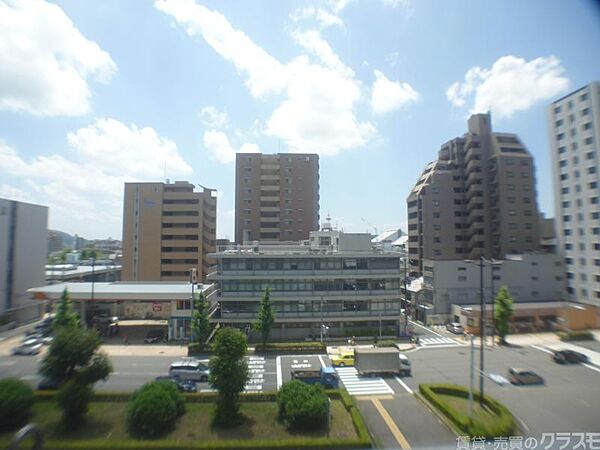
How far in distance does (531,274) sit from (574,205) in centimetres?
932

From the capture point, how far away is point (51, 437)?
22.7ft

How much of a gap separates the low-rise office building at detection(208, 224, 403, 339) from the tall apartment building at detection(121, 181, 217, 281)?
36.1 feet

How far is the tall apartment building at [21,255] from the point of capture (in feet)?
78.5

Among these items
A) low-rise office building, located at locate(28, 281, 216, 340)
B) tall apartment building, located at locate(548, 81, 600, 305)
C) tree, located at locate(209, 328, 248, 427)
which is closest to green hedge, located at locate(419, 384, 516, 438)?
tree, located at locate(209, 328, 248, 427)

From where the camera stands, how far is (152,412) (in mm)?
7609

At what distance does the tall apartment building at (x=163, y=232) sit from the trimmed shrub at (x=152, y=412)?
22.9 meters

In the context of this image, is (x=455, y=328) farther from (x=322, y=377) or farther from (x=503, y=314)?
(x=322, y=377)

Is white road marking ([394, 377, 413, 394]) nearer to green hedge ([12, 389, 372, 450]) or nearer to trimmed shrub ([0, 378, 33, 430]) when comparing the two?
green hedge ([12, 389, 372, 450])

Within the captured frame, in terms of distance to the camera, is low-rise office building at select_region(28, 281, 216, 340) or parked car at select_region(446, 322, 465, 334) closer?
low-rise office building at select_region(28, 281, 216, 340)

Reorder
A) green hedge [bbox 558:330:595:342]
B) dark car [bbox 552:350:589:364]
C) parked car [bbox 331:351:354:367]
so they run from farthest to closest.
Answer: green hedge [bbox 558:330:595:342]
parked car [bbox 331:351:354:367]
dark car [bbox 552:350:589:364]

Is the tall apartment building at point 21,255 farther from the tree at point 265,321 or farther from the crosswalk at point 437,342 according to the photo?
the crosswalk at point 437,342

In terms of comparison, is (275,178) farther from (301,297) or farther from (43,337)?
(43,337)

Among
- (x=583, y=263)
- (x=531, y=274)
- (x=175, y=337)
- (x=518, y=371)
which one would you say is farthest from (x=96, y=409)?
(x=531, y=274)

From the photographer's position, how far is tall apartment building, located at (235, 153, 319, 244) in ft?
128
